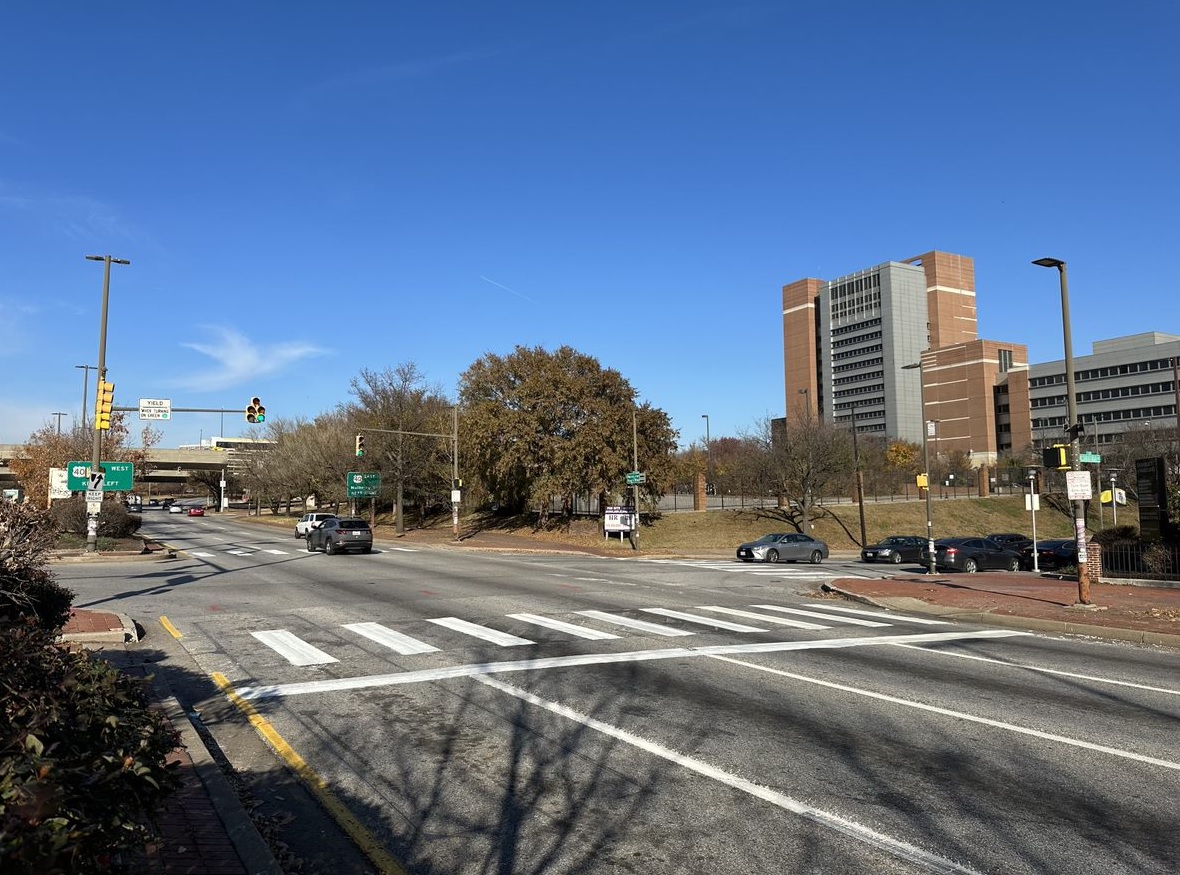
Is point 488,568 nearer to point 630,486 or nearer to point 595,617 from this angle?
point 595,617

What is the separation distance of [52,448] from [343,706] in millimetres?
54081

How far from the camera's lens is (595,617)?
14.9 metres

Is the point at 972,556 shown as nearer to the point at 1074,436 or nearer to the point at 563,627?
the point at 1074,436

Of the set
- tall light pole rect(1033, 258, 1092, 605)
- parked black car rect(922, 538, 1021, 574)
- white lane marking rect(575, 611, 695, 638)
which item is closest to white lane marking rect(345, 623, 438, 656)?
white lane marking rect(575, 611, 695, 638)

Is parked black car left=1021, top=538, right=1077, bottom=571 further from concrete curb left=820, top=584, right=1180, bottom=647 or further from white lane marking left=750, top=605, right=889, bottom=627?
white lane marking left=750, top=605, right=889, bottom=627

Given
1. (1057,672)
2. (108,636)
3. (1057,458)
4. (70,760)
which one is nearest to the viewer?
(70,760)

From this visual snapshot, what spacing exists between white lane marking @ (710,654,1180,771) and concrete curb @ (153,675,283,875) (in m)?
6.28

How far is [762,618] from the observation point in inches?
601

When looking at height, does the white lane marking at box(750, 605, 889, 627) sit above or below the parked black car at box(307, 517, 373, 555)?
below

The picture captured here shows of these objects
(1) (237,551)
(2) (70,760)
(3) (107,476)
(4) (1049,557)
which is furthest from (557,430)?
(2) (70,760)

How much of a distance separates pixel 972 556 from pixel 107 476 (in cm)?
3679

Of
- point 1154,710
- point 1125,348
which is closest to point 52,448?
point 1154,710

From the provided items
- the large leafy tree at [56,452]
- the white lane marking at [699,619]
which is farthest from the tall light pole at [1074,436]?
the large leafy tree at [56,452]

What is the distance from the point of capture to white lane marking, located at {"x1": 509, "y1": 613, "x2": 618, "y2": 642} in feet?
41.6
